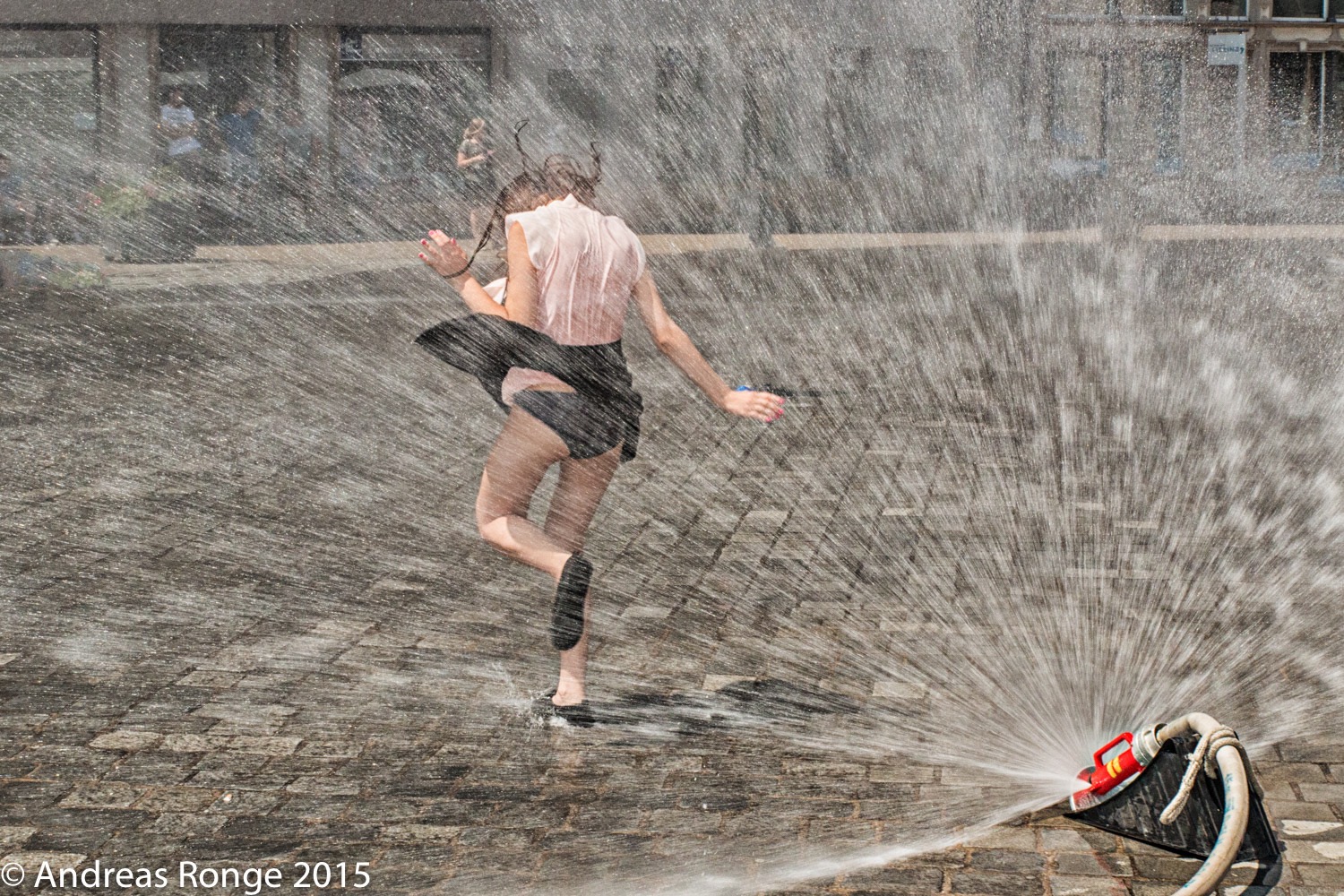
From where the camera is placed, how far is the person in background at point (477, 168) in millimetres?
21578

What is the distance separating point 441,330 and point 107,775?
152 centimetres

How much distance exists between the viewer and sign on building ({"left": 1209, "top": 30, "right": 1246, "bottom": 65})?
35.9 meters

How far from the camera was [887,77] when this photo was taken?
27.3 metres

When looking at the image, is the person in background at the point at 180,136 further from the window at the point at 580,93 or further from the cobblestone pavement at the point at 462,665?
the cobblestone pavement at the point at 462,665

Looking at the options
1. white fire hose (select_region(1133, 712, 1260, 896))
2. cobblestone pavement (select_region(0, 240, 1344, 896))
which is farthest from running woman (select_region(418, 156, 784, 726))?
white fire hose (select_region(1133, 712, 1260, 896))

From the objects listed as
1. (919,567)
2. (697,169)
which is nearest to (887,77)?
(697,169)

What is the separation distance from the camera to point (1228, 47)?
1426 inches

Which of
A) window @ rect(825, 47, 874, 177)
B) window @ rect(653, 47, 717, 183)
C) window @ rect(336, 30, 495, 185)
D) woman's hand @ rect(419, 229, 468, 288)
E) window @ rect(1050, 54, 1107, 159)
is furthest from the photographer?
window @ rect(1050, 54, 1107, 159)

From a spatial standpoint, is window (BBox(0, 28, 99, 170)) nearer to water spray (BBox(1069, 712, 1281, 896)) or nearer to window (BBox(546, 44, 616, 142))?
window (BBox(546, 44, 616, 142))

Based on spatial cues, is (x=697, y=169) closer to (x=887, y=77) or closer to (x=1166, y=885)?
(x=887, y=77)

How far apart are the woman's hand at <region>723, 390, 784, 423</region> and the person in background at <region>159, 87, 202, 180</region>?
16169 mm

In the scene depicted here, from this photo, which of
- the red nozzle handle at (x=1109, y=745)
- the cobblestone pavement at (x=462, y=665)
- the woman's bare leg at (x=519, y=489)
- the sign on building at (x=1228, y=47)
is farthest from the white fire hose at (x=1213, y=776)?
the sign on building at (x=1228, y=47)

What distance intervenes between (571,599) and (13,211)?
1529 cm

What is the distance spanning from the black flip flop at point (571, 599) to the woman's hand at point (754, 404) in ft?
2.08
